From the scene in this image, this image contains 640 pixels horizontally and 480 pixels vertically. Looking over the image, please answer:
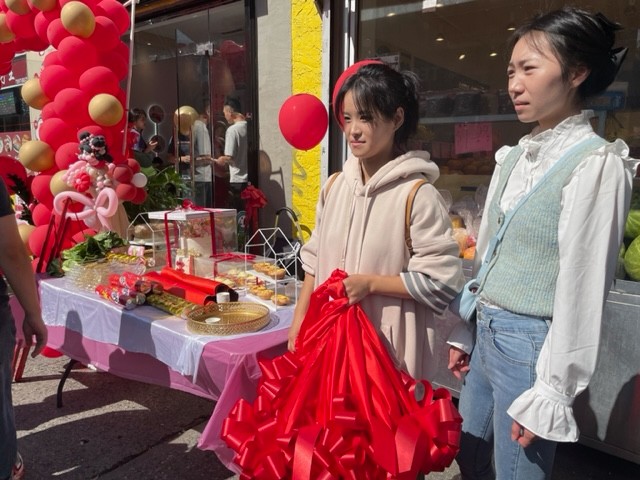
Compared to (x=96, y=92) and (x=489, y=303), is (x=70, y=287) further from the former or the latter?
(x=489, y=303)

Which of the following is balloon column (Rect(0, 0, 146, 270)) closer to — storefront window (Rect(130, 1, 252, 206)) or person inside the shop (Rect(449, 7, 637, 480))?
storefront window (Rect(130, 1, 252, 206))

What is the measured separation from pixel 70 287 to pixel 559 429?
2.66 m

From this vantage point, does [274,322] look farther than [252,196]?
No

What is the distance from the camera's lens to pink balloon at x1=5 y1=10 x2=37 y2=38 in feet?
12.8

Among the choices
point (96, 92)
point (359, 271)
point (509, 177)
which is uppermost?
point (96, 92)

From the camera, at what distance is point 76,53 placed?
11.7 feet

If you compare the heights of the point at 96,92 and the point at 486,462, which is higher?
the point at 96,92

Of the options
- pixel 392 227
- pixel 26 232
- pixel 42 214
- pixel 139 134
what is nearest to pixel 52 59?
pixel 42 214

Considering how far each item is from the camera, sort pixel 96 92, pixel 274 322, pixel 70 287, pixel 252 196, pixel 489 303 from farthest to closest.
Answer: pixel 252 196 < pixel 96 92 < pixel 70 287 < pixel 274 322 < pixel 489 303

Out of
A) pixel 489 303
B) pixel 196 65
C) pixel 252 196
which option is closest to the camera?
pixel 489 303

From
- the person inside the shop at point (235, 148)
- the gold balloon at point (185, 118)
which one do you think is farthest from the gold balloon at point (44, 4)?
the gold balloon at point (185, 118)

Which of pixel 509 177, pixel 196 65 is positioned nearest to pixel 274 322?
pixel 509 177

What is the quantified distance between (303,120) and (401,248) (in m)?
1.91

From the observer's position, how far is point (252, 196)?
444 centimetres
